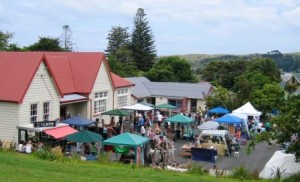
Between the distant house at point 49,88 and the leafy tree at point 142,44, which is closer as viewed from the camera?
the distant house at point 49,88

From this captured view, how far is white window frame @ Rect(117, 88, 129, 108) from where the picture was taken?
38.3 metres

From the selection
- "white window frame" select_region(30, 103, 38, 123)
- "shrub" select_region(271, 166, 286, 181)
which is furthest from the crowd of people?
"shrub" select_region(271, 166, 286, 181)

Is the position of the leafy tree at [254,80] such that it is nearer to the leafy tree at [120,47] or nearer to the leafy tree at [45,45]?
the leafy tree at [120,47]

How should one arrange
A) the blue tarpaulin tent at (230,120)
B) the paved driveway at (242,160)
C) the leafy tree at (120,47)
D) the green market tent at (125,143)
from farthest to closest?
the leafy tree at (120,47) → the blue tarpaulin tent at (230,120) → the paved driveway at (242,160) → the green market tent at (125,143)

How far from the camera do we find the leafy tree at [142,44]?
3305 inches

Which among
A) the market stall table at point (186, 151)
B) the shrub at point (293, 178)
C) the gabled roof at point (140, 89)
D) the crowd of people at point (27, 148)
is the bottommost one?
the market stall table at point (186, 151)

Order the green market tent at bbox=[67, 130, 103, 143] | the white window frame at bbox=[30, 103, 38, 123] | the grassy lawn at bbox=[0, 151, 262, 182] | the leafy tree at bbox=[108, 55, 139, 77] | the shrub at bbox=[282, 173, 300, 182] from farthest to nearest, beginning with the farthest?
the leafy tree at bbox=[108, 55, 139, 77]
the white window frame at bbox=[30, 103, 38, 123]
the green market tent at bbox=[67, 130, 103, 143]
the shrub at bbox=[282, 173, 300, 182]
the grassy lawn at bbox=[0, 151, 262, 182]

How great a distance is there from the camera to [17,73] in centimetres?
2553

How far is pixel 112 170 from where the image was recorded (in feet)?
48.2

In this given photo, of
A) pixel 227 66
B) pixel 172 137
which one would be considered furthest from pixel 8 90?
pixel 227 66

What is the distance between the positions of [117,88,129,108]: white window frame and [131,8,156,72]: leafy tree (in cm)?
4379

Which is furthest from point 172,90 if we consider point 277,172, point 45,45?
point 277,172

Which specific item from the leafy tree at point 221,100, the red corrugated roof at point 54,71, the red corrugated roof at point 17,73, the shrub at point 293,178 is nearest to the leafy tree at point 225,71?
the leafy tree at point 221,100

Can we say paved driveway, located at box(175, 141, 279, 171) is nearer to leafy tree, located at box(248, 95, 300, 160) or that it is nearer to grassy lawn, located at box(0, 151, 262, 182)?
leafy tree, located at box(248, 95, 300, 160)
